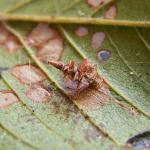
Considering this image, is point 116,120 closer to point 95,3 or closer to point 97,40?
point 97,40

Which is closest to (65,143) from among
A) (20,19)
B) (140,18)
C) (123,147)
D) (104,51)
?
(123,147)

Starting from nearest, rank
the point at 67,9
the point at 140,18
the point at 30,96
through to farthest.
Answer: the point at 30,96
the point at 140,18
the point at 67,9

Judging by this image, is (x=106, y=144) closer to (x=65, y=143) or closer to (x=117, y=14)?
(x=65, y=143)

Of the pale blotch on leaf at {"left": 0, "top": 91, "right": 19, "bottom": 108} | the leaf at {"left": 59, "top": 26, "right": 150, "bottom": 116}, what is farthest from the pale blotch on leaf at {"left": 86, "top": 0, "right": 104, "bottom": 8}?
the pale blotch on leaf at {"left": 0, "top": 91, "right": 19, "bottom": 108}

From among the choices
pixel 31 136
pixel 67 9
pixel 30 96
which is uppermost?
pixel 67 9

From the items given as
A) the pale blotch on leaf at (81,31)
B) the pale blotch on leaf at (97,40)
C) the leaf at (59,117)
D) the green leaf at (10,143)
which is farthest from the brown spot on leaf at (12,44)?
the green leaf at (10,143)

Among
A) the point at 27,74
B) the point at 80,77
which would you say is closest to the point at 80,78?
the point at 80,77

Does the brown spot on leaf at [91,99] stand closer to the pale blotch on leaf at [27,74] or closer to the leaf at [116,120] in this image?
the leaf at [116,120]
